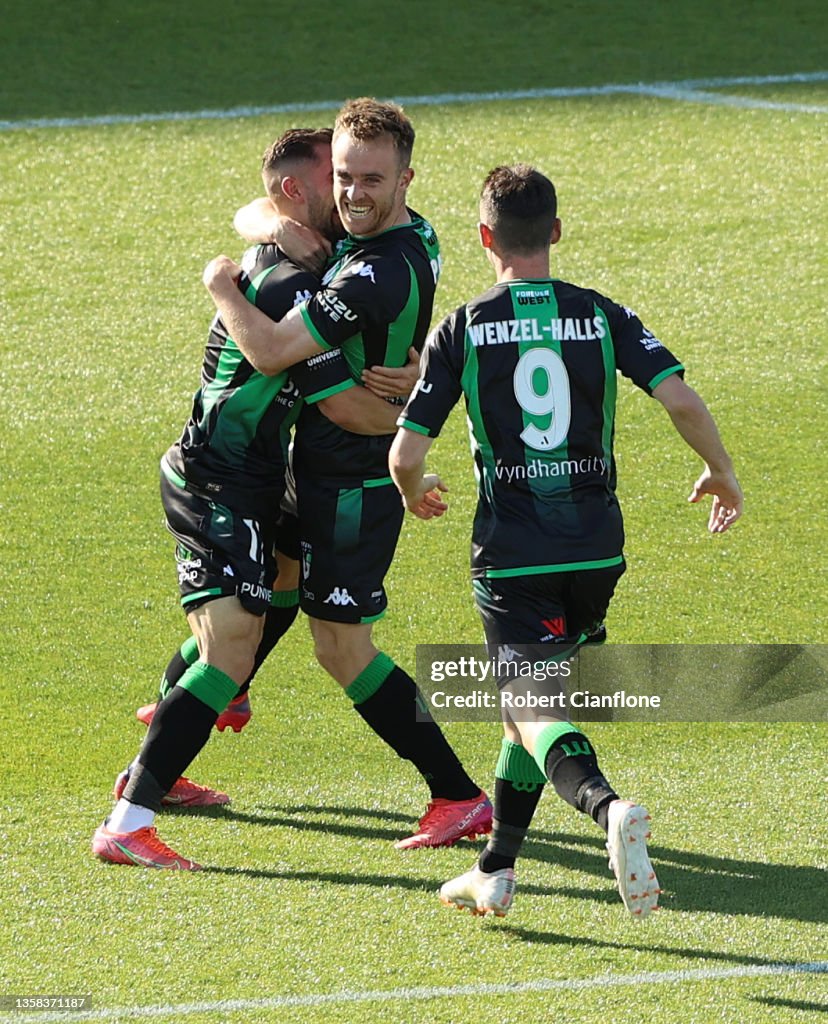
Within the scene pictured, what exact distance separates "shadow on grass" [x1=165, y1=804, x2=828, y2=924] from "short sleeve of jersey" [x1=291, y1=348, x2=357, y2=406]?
3.74ft

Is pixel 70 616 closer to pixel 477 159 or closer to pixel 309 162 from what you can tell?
pixel 309 162

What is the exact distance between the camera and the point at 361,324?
4.29 m

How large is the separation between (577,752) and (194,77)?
8.69 metres

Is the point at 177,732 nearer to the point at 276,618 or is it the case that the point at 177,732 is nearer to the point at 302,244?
the point at 276,618

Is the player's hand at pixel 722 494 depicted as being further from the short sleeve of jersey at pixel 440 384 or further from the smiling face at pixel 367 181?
the smiling face at pixel 367 181

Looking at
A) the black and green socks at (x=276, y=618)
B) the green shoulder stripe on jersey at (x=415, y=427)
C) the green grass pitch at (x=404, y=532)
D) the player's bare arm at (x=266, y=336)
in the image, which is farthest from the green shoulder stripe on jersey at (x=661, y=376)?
the black and green socks at (x=276, y=618)

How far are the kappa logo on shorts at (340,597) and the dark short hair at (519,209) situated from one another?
1.04m

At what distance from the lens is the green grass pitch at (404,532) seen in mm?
3852

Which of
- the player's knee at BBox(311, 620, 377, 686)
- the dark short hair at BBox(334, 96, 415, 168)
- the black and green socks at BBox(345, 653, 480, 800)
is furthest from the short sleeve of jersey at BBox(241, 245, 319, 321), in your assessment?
the black and green socks at BBox(345, 653, 480, 800)

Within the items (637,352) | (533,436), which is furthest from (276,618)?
(637,352)

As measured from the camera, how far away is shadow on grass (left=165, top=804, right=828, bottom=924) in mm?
4129

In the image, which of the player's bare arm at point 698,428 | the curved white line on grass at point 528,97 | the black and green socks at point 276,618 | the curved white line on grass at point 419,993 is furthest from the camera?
the curved white line on grass at point 528,97

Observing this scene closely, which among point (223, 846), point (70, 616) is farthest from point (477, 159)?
point (223, 846)

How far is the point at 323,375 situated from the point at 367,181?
1.64 feet
